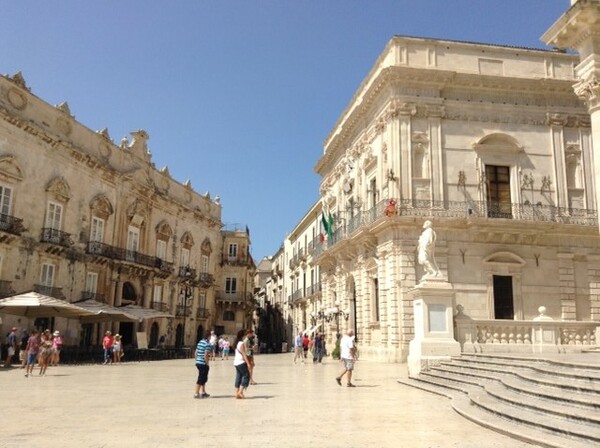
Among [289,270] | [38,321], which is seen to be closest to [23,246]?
[38,321]

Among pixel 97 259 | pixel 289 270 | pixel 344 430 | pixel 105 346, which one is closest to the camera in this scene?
pixel 344 430

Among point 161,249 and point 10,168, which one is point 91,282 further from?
point 10,168

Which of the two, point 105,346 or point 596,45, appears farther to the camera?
point 105,346

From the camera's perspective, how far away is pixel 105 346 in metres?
21.7

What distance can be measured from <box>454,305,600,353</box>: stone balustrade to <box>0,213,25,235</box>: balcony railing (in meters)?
17.4

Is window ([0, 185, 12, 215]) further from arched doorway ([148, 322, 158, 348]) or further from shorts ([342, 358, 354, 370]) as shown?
shorts ([342, 358, 354, 370])

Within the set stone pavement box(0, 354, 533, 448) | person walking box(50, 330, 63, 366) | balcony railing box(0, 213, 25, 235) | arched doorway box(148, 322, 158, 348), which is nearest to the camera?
stone pavement box(0, 354, 533, 448)

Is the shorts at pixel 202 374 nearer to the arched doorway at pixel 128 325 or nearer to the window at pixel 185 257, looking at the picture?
the arched doorway at pixel 128 325

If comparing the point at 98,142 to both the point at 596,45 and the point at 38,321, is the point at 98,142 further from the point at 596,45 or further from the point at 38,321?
the point at 596,45

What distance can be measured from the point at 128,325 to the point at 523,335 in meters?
22.8

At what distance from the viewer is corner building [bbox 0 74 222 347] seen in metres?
23.4

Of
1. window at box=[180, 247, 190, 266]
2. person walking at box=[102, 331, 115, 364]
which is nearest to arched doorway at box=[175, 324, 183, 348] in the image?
window at box=[180, 247, 190, 266]

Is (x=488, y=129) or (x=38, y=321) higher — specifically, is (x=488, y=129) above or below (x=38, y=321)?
above

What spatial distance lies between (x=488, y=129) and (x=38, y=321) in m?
20.5
